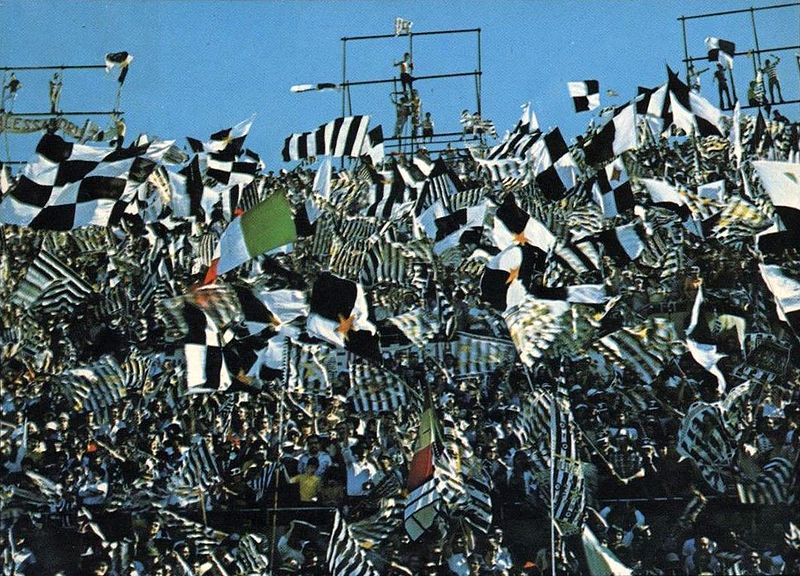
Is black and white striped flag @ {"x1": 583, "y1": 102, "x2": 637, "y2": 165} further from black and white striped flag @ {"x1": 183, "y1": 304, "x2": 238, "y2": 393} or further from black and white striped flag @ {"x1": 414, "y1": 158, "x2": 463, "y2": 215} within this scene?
black and white striped flag @ {"x1": 183, "y1": 304, "x2": 238, "y2": 393}

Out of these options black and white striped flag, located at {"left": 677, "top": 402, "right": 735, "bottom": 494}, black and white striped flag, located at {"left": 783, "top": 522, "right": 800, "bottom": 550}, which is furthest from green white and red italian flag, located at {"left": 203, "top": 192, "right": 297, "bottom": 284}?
black and white striped flag, located at {"left": 783, "top": 522, "right": 800, "bottom": 550}

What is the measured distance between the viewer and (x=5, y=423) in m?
16.9

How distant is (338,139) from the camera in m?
23.3

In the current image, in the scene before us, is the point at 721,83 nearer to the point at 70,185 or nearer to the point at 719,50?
the point at 719,50

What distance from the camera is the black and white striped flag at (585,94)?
22.5 metres

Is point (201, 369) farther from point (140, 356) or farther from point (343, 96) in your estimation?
point (343, 96)

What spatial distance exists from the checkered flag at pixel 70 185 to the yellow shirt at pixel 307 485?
4.47m

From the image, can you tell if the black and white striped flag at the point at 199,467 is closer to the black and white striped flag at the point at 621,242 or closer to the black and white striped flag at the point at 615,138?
the black and white striped flag at the point at 621,242

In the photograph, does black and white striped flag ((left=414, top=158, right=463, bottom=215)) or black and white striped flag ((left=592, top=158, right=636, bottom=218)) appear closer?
black and white striped flag ((left=592, top=158, right=636, bottom=218))

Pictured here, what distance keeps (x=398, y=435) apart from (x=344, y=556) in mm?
2462

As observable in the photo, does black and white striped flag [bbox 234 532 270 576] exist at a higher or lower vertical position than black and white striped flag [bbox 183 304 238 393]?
lower

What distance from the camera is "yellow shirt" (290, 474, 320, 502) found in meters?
15.5

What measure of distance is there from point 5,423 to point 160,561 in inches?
130

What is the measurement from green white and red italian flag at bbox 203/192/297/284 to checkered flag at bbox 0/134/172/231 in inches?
118
